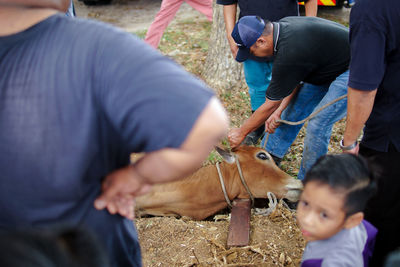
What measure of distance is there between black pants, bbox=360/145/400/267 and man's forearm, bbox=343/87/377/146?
225mm

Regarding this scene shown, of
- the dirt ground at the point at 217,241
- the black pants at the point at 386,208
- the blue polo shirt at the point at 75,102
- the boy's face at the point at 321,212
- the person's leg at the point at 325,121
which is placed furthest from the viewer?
the person's leg at the point at 325,121

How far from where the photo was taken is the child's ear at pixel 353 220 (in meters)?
1.70

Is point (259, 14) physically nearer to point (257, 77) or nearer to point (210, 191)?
point (257, 77)

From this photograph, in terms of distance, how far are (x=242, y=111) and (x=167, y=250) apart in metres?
2.94

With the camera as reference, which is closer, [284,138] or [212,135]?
[212,135]

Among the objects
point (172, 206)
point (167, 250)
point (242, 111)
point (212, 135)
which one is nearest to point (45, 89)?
point (212, 135)

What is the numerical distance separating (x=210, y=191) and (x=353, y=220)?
192cm

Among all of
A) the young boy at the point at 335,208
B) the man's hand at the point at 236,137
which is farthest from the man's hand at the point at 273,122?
the young boy at the point at 335,208

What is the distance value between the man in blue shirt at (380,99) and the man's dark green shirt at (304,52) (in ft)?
3.07

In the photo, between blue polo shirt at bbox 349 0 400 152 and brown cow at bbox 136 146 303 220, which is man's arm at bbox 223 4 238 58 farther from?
blue polo shirt at bbox 349 0 400 152

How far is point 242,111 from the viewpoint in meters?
5.41

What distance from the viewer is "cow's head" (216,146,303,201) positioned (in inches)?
134

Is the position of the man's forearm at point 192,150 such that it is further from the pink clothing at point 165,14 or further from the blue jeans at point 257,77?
the pink clothing at point 165,14

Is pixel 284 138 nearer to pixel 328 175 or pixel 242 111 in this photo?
pixel 242 111
